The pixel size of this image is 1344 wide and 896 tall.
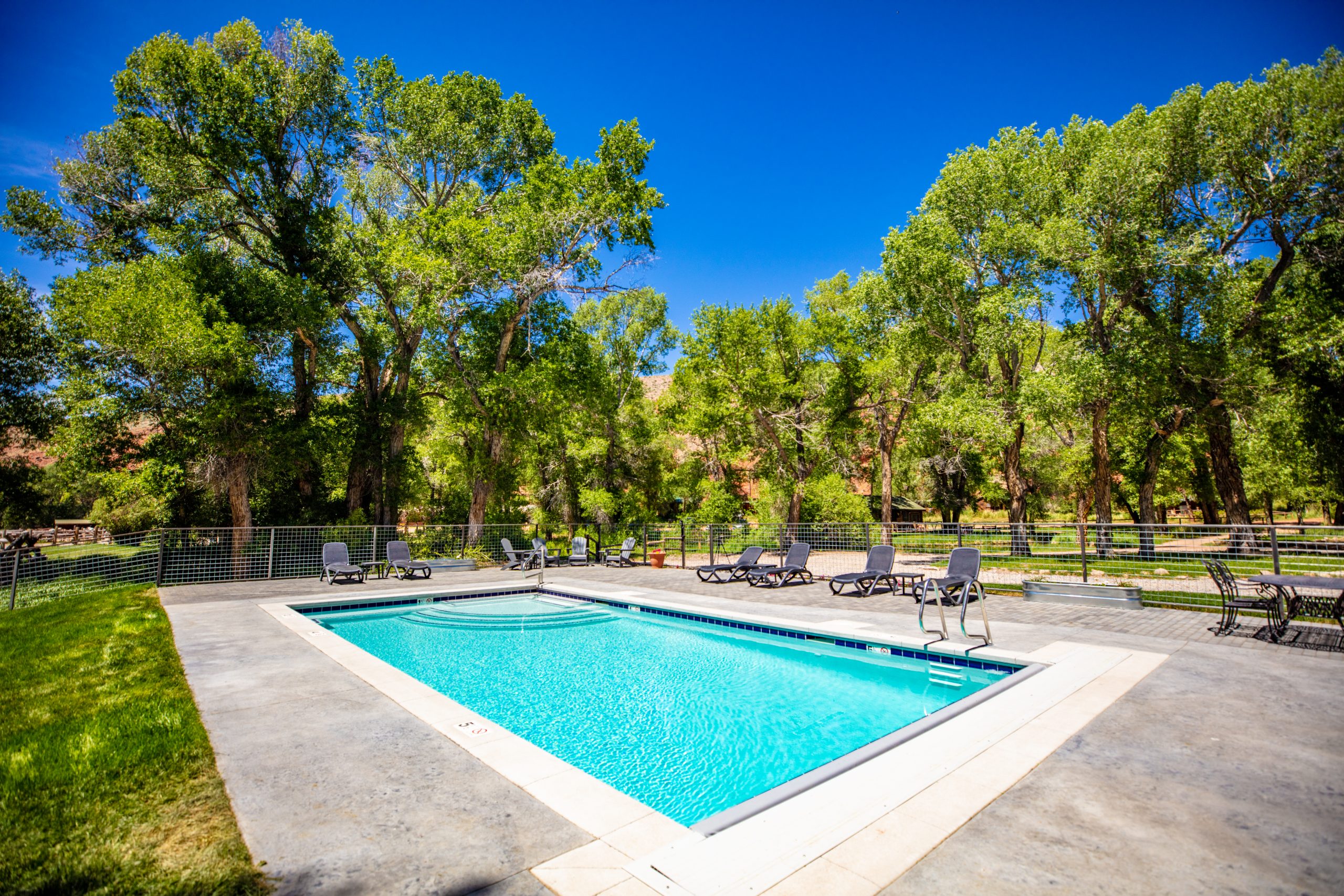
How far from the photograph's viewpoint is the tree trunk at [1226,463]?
18.4m

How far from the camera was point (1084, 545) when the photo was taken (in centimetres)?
1073

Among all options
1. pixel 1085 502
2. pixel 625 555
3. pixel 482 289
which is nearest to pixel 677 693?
pixel 625 555

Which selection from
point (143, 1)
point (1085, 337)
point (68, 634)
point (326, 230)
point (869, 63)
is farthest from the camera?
point (326, 230)

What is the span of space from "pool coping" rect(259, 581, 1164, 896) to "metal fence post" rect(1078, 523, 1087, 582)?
492cm

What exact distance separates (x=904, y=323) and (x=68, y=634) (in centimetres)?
2381

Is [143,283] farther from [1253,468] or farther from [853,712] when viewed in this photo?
[1253,468]

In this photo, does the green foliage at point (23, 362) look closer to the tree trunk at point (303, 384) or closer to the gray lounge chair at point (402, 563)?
the tree trunk at point (303, 384)

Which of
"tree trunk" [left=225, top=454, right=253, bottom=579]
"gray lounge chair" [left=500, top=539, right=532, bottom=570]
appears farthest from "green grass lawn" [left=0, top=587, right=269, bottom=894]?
"tree trunk" [left=225, top=454, right=253, bottom=579]

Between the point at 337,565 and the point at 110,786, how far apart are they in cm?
1215

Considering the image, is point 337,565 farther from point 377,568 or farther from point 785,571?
point 785,571

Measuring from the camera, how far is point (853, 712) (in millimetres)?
5750

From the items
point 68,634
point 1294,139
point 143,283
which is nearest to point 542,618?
point 68,634

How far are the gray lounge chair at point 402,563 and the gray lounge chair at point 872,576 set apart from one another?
10267 millimetres

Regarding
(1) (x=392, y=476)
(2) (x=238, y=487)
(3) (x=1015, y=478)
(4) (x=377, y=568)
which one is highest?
(1) (x=392, y=476)
